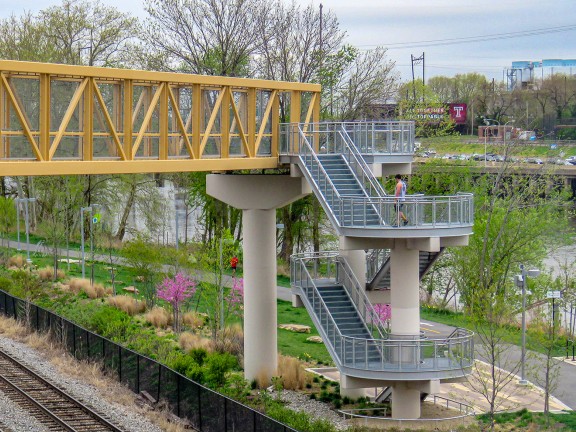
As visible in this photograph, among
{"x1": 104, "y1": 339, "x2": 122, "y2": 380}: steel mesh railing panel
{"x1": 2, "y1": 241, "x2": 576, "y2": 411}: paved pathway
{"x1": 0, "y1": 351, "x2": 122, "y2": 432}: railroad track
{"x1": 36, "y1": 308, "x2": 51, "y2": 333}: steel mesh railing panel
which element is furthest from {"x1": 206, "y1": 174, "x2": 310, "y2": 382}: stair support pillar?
{"x1": 36, "y1": 308, "x2": 51, "y2": 333}: steel mesh railing panel

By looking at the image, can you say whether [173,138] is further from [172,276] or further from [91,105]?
[172,276]

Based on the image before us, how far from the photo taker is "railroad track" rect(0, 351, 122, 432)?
26.3 meters

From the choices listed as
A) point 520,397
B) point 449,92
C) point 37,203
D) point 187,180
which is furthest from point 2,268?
point 449,92

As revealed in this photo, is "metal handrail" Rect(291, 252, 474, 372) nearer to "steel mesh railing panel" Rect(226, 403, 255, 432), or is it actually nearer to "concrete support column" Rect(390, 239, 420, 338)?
"concrete support column" Rect(390, 239, 420, 338)

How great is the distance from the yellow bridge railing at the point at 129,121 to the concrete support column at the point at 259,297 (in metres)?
2.08

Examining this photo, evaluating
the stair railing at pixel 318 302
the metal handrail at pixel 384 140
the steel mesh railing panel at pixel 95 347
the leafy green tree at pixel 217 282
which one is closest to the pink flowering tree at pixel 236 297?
the leafy green tree at pixel 217 282

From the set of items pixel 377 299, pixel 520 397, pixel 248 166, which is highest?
pixel 248 166

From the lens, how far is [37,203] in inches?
2928

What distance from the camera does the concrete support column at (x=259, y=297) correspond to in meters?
32.2

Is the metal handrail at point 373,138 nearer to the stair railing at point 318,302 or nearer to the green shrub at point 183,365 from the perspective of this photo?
the stair railing at point 318,302

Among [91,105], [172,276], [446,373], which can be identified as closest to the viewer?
[91,105]

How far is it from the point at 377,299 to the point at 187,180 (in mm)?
37921

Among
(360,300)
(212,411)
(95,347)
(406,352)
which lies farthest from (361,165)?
(95,347)

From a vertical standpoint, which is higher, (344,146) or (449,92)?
(449,92)
